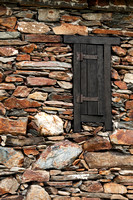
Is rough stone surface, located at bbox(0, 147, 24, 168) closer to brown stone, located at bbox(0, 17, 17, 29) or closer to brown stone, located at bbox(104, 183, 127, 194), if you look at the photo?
brown stone, located at bbox(104, 183, 127, 194)

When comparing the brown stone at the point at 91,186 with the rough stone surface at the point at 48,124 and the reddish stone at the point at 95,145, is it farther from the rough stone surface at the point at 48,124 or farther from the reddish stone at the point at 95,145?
the rough stone surface at the point at 48,124

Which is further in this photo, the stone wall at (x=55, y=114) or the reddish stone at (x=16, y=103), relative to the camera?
the reddish stone at (x=16, y=103)

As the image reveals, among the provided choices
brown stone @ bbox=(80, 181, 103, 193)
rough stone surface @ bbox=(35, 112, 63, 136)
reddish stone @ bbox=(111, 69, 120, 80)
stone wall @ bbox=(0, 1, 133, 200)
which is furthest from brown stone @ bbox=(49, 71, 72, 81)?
brown stone @ bbox=(80, 181, 103, 193)

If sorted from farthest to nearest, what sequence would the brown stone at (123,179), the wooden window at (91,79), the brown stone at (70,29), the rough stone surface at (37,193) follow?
the brown stone at (70,29) → the wooden window at (91,79) → the brown stone at (123,179) → the rough stone surface at (37,193)

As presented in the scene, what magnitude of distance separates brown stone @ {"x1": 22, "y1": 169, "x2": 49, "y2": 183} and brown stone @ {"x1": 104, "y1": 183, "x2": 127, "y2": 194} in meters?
0.89

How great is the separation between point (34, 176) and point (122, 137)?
56.2 inches

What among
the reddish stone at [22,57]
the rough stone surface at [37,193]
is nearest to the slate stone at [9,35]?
the reddish stone at [22,57]

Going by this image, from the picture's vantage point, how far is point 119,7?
5.29 metres

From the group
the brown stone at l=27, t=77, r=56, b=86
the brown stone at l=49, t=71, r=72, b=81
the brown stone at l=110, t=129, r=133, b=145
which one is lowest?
the brown stone at l=110, t=129, r=133, b=145

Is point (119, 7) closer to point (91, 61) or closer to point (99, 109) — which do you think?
point (91, 61)

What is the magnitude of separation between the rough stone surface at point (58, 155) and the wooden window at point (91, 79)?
11.8 inches

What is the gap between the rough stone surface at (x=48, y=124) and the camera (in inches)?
192

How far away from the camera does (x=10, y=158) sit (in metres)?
4.75

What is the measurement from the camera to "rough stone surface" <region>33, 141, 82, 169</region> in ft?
15.6
